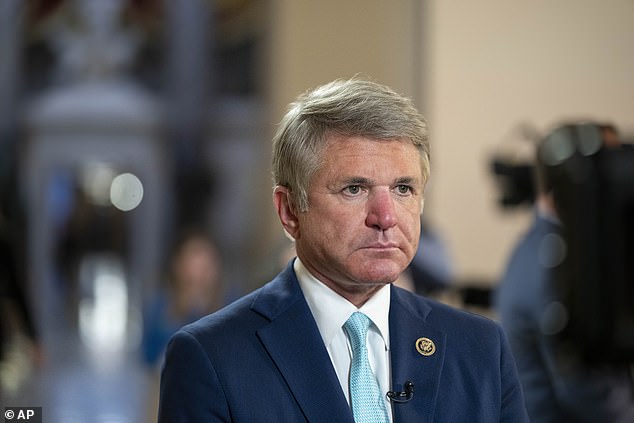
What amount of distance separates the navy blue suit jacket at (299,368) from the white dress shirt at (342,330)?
2 centimetres

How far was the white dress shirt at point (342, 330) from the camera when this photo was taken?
213cm

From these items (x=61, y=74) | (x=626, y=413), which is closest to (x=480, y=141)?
(x=626, y=413)

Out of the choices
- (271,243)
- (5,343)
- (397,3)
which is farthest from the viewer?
(271,243)

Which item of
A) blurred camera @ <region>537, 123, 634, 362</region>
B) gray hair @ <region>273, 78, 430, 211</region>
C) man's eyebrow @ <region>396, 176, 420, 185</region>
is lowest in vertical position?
blurred camera @ <region>537, 123, 634, 362</region>

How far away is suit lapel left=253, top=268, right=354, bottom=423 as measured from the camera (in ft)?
6.79

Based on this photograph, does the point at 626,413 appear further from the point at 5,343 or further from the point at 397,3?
the point at 397,3

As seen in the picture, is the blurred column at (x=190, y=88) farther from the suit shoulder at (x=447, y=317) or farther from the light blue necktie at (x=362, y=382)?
the light blue necktie at (x=362, y=382)

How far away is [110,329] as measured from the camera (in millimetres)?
18812

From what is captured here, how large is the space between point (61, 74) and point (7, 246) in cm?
1404

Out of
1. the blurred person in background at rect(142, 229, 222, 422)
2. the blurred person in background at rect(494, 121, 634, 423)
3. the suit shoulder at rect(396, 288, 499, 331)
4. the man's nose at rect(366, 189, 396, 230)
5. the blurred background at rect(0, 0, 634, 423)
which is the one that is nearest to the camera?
the man's nose at rect(366, 189, 396, 230)

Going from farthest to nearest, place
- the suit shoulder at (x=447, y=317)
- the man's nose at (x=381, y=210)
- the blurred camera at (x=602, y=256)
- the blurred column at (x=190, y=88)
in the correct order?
1. the blurred column at (x=190, y=88)
2. the suit shoulder at (x=447, y=317)
3. the man's nose at (x=381, y=210)
4. the blurred camera at (x=602, y=256)

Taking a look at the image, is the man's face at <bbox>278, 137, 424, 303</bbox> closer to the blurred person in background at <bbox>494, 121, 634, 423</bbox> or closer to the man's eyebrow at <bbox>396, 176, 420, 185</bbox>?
the man's eyebrow at <bbox>396, 176, 420, 185</bbox>

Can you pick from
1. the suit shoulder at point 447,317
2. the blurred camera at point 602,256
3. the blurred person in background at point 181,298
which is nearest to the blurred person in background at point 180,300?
the blurred person in background at point 181,298

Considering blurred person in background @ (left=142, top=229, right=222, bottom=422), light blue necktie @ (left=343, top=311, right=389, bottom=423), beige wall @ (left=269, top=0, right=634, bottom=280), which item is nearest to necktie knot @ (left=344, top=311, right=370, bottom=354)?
light blue necktie @ (left=343, top=311, right=389, bottom=423)
